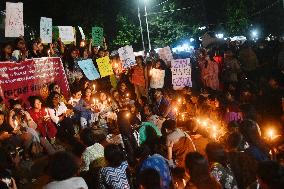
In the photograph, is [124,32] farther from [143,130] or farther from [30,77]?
[143,130]

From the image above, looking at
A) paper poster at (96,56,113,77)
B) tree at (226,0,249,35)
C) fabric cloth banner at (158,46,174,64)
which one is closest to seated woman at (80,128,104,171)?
paper poster at (96,56,113,77)

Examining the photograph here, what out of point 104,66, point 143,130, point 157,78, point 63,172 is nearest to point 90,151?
point 63,172

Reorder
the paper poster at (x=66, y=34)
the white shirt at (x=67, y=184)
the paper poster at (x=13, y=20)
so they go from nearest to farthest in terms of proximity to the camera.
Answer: the white shirt at (x=67, y=184), the paper poster at (x=13, y=20), the paper poster at (x=66, y=34)

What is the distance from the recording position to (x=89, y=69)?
41.1ft

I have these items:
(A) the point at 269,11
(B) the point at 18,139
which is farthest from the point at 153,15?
(A) the point at 269,11

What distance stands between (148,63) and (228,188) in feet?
31.6

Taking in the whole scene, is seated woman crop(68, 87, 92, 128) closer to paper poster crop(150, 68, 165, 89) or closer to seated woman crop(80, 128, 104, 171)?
paper poster crop(150, 68, 165, 89)

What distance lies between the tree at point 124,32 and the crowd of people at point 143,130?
12.3ft

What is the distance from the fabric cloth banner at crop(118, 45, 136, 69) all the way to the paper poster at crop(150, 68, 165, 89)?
84cm

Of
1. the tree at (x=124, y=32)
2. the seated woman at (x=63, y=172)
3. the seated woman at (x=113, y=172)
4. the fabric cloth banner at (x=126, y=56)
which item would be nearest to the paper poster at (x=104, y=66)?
the fabric cloth banner at (x=126, y=56)

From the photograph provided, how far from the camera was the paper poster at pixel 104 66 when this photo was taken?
1255cm

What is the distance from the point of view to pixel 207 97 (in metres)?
10.7

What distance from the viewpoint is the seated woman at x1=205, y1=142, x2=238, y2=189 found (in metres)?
4.46

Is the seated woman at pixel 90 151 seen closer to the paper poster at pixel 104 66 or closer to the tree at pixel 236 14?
the paper poster at pixel 104 66
